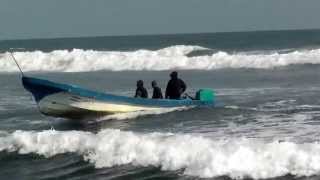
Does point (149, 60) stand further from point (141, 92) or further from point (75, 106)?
point (75, 106)

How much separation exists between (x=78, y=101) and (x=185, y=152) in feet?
24.1

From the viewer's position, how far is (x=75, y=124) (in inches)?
729

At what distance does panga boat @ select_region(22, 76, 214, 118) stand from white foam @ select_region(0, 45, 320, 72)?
79.3ft

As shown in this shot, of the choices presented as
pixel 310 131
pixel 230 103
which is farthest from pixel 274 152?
pixel 230 103

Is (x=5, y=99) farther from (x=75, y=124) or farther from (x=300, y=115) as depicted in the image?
(x=300, y=115)

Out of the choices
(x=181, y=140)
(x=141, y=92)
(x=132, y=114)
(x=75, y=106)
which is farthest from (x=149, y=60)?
(x=181, y=140)

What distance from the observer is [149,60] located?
164ft

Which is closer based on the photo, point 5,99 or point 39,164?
point 39,164

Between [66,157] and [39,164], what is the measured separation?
57 cm

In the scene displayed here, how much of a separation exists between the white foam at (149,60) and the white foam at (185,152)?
97.5 ft

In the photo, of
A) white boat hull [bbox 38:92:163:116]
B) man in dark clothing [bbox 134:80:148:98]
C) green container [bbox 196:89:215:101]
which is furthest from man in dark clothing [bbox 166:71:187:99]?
white boat hull [bbox 38:92:163:116]

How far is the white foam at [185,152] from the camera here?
10.6 m

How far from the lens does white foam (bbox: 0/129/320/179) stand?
10648 mm

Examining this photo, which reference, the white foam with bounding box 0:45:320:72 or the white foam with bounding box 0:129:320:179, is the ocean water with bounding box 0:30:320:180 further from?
the white foam with bounding box 0:45:320:72
